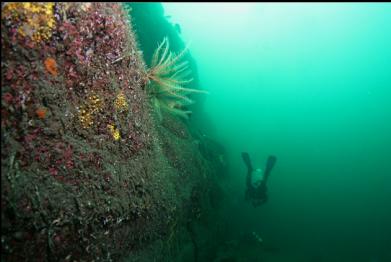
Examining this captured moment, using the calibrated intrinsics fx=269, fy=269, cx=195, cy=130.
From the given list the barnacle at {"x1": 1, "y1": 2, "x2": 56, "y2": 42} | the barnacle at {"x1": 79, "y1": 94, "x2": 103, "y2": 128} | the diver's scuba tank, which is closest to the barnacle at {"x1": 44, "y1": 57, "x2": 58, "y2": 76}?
the barnacle at {"x1": 1, "y1": 2, "x2": 56, "y2": 42}

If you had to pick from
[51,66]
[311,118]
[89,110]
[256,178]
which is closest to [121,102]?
[89,110]

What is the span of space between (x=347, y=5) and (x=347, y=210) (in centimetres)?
13159

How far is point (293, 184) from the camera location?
31875mm

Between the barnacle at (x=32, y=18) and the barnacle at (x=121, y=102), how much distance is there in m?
1.04

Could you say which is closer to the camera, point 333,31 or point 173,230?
point 173,230

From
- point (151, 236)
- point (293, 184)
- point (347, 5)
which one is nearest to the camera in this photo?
point (151, 236)

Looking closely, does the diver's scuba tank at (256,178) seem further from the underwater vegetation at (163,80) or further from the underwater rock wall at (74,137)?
the underwater rock wall at (74,137)

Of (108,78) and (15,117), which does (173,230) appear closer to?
(108,78)

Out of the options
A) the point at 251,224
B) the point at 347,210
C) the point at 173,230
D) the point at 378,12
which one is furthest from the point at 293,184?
the point at 378,12

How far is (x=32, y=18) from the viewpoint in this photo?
6.57 feet

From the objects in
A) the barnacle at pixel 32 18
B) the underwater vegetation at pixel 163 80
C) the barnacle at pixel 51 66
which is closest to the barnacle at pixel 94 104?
the barnacle at pixel 51 66

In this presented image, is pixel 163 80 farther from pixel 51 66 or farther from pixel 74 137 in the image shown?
pixel 51 66

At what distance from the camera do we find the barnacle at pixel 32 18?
6.17 ft

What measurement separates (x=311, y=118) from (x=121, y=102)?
223 feet
